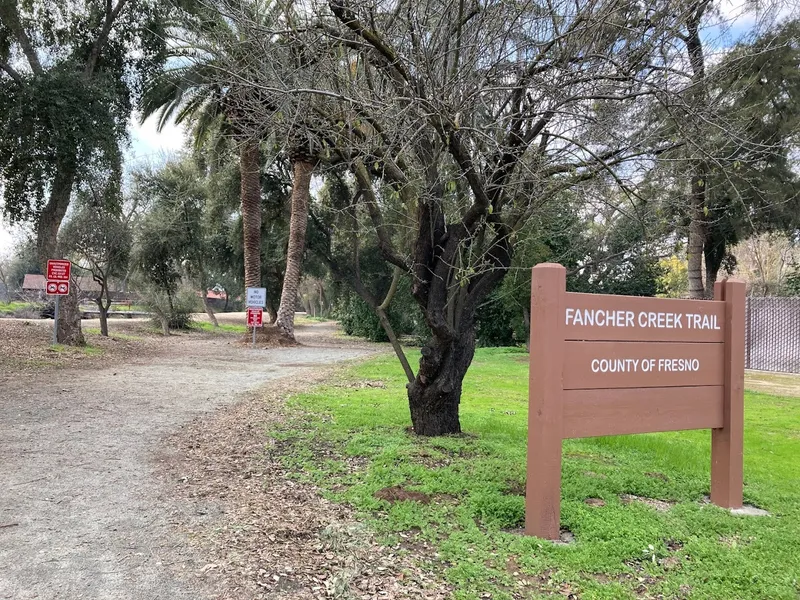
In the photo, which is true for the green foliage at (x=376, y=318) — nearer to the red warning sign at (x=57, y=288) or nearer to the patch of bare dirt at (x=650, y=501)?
the red warning sign at (x=57, y=288)

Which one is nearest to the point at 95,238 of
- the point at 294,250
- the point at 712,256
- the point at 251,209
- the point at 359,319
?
the point at 251,209

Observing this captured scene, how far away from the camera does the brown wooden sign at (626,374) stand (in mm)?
3744

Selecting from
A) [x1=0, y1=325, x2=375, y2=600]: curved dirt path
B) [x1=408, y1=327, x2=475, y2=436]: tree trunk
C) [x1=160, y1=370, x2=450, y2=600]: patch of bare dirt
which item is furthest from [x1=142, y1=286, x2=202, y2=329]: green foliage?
[x1=408, y1=327, x2=475, y2=436]: tree trunk

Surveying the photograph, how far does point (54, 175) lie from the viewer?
13.3 m

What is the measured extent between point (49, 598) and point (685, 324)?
171 inches

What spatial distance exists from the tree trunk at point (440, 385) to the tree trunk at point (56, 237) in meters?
10.5

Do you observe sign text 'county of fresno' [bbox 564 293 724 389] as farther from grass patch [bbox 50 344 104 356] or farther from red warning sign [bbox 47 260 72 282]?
red warning sign [bbox 47 260 72 282]

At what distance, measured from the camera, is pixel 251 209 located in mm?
21188

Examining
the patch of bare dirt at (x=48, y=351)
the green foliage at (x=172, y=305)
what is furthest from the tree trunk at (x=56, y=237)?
the green foliage at (x=172, y=305)

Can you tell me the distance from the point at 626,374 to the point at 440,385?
103 inches

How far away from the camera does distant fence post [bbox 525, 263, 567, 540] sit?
12.2ft

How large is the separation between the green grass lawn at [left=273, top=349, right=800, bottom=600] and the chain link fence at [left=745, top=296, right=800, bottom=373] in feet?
33.0

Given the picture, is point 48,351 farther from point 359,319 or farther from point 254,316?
point 359,319

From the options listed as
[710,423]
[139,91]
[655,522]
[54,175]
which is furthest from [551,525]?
[139,91]
